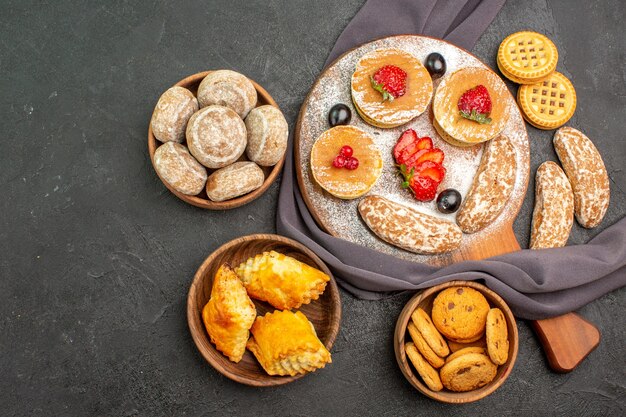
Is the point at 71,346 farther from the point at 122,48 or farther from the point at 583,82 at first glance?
the point at 583,82

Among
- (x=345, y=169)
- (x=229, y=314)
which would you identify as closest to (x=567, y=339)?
(x=345, y=169)

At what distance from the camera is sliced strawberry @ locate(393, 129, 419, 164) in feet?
11.5

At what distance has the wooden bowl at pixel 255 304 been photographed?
3062 mm

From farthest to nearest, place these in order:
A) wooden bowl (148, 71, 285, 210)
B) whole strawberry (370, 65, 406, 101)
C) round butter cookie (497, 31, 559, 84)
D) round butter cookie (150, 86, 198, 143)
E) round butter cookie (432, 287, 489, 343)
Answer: round butter cookie (497, 31, 559, 84) → whole strawberry (370, 65, 406, 101) → round butter cookie (432, 287, 489, 343) → wooden bowl (148, 71, 285, 210) → round butter cookie (150, 86, 198, 143)

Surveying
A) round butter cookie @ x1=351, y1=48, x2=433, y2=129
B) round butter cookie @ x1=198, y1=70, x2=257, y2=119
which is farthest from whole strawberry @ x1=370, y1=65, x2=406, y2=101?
round butter cookie @ x1=198, y1=70, x2=257, y2=119

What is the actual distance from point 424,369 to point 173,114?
187 centimetres

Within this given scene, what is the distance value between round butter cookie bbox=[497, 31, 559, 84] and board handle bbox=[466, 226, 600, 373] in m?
0.99

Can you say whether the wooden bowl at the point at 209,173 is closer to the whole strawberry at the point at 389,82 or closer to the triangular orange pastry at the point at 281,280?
the triangular orange pastry at the point at 281,280

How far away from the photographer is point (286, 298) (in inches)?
123

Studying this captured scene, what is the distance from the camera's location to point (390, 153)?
3.56 m

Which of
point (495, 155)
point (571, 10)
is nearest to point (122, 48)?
point (495, 155)

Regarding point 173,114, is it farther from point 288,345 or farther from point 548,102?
point 548,102

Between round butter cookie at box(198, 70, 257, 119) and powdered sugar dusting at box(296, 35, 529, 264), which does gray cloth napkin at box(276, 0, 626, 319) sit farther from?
round butter cookie at box(198, 70, 257, 119)

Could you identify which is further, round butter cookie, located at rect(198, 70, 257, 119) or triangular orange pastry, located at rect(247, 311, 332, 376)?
round butter cookie, located at rect(198, 70, 257, 119)
